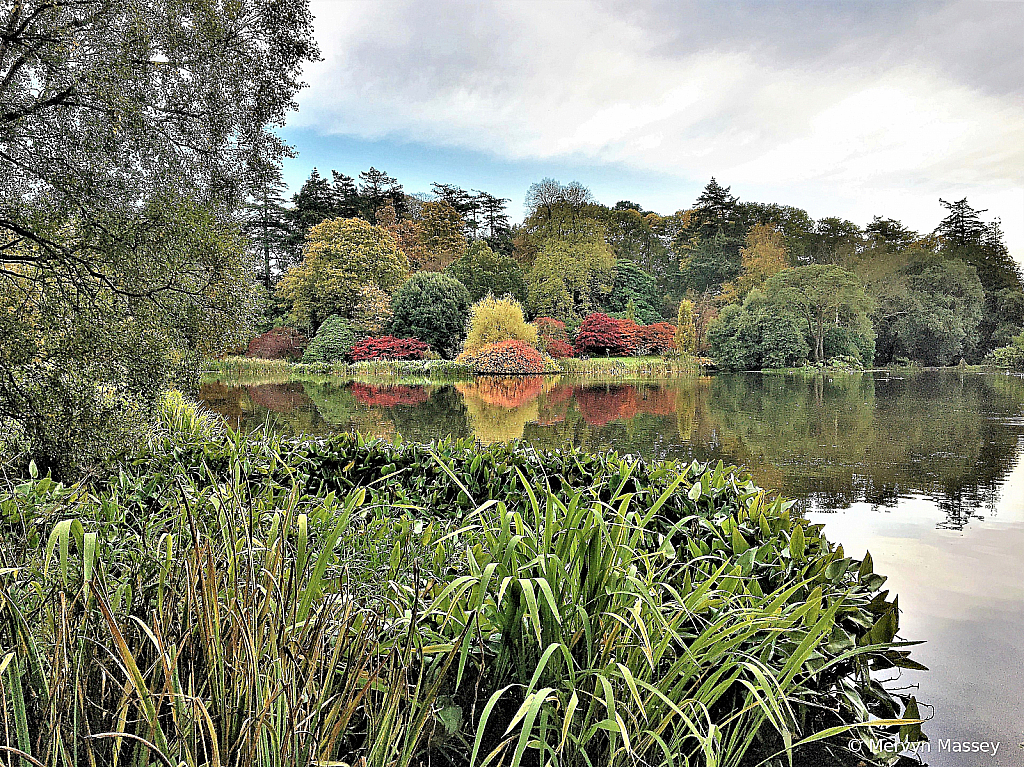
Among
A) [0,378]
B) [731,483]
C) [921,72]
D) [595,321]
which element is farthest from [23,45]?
[595,321]

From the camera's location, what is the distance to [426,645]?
93 cm

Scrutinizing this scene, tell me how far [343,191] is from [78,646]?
23412 millimetres

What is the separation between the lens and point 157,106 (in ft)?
9.03

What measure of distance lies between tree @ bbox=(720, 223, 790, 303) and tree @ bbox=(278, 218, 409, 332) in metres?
11.5

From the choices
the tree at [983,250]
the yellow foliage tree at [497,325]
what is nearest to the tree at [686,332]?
the yellow foliage tree at [497,325]

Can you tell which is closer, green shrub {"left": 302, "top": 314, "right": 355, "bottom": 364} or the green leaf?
the green leaf

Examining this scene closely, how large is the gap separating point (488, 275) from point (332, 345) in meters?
5.22

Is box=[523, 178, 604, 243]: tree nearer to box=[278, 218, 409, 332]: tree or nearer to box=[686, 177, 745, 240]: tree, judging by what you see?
box=[686, 177, 745, 240]: tree

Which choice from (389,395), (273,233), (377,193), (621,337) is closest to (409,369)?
(389,395)

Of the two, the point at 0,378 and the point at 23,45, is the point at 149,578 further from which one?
the point at 23,45

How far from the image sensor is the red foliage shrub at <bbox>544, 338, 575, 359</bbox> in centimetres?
1681

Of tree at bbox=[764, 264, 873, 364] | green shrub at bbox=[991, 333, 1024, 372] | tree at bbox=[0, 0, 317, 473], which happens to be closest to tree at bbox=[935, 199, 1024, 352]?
green shrub at bbox=[991, 333, 1024, 372]

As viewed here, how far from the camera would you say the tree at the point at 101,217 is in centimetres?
245

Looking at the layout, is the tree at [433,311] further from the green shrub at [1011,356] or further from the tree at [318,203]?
the green shrub at [1011,356]
